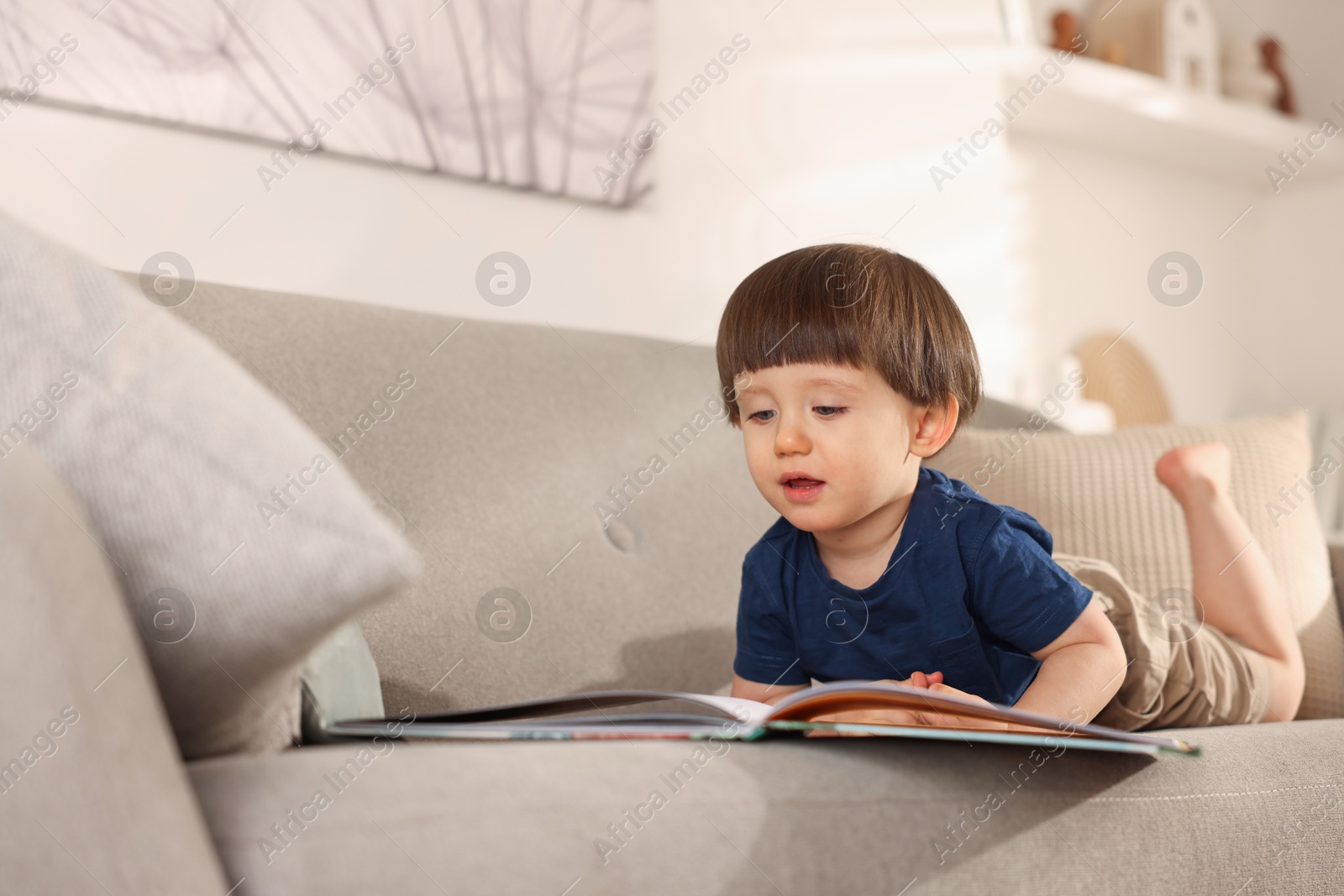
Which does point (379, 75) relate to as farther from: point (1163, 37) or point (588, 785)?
point (1163, 37)

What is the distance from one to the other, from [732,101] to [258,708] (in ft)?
6.41

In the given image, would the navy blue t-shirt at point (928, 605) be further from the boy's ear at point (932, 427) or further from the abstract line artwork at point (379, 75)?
the abstract line artwork at point (379, 75)

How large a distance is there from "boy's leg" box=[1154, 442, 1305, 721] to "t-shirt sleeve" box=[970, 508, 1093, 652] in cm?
42

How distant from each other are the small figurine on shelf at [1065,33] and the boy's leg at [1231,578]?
7.51 feet

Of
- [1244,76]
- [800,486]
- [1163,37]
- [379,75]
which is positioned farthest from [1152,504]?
[1244,76]

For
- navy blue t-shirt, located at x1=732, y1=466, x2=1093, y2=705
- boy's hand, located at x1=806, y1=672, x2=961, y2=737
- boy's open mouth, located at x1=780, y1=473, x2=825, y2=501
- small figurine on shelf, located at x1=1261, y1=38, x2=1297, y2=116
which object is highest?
small figurine on shelf, located at x1=1261, y1=38, x2=1297, y2=116

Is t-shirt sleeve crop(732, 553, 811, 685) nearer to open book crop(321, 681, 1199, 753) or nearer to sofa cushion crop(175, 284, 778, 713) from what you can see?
sofa cushion crop(175, 284, 778, 713)

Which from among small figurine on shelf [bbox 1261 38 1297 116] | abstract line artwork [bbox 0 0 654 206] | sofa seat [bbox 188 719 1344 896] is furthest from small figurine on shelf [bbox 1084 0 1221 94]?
sofa seat [bbox 188 719 1344 896]

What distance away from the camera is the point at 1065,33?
309 cm

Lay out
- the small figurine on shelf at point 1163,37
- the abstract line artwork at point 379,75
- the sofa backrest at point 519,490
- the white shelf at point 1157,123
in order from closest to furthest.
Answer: the sofa backrest at point 519,490 < the abstract line artwork at point 379,75 < the white shelf at point 1157,123 < the small figurine on shelf at point 1163,37

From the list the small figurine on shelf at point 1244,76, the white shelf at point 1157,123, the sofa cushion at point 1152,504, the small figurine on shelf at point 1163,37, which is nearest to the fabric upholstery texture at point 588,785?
the sofa cushion at point 1152,504

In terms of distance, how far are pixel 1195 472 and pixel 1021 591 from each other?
49 centimetres

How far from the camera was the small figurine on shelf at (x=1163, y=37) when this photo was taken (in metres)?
3.21

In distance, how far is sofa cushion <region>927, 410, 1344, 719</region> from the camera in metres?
1.26
